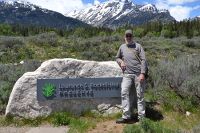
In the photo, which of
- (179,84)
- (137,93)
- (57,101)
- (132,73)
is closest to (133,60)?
(132,73)

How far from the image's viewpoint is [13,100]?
3777mm

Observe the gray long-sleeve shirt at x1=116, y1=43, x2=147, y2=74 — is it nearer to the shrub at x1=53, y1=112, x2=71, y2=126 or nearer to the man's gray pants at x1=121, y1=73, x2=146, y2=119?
the man's gray pants at x1=121, y1=73, x2=146, y2=119

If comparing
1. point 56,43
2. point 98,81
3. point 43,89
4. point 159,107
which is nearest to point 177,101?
point 159,107

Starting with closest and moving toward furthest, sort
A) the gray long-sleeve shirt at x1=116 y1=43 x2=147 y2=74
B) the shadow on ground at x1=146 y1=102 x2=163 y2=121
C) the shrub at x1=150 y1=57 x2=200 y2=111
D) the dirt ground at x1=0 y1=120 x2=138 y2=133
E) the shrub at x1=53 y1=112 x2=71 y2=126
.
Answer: the dirt ground at x1=0 y1=120 x2=138 y2=133
the gray long-sleeve shirt at x1=116 y1=43 x2=147 y2=74
the shrub at x1=53 y1=112 x2=71 y2=126
the shadow on ground at x1=146 y1=102 x2=163 y2=121
the shrub at x1=150 y1=57 x2=200 y2=111

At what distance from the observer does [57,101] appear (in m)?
4.02

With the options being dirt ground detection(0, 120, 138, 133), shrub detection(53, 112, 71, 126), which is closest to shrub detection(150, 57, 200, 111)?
dirt ground detection(0, 120, 138, 133)

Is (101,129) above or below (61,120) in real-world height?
below

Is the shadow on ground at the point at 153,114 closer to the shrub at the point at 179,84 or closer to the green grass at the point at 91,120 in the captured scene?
the green grass at the point at 91,120

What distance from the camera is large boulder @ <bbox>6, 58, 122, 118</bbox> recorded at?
3825 mm

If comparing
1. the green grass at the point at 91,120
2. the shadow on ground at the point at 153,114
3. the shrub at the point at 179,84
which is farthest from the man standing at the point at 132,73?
the shrub at the point at 179,84

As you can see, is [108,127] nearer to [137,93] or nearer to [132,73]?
[137,93]

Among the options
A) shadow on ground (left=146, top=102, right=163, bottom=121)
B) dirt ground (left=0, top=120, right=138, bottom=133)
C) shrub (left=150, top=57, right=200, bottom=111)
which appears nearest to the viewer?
dirt ground (left=0, top=120, right=138, bottom=133)

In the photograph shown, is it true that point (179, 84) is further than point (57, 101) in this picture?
Yes

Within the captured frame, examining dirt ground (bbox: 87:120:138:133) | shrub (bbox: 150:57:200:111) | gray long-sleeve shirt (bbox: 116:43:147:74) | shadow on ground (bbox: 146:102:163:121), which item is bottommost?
dirt ground (bbox: 87:120:138:133)
